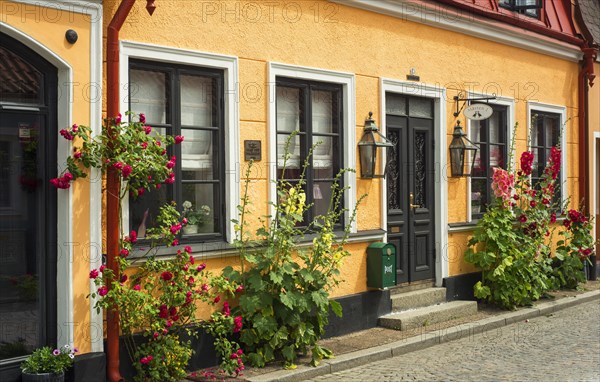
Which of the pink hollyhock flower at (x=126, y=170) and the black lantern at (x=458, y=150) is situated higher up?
the black lantern at (x=458, y=150)

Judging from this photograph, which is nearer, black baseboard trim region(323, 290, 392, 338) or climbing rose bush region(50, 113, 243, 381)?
climbing rose bush region(50, 113, 243, 381)

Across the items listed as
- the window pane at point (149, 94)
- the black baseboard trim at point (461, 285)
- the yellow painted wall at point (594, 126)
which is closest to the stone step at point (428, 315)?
the black baseboard trim at point (461, 285)

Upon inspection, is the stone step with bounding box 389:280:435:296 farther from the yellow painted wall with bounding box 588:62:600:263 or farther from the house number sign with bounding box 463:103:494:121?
the yellow painted wall with bounding box 588:62:600:263

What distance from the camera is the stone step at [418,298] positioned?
10.3m

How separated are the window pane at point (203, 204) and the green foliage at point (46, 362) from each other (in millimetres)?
1904

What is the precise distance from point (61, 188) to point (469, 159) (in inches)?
267

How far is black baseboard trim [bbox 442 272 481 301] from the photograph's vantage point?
1129 centimetres

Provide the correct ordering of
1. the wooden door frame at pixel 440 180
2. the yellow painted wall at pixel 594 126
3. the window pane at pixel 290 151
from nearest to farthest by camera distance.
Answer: the window pane at pixel 290 151
the wooden door frame at pixel 440 180
the yellow painted wall at pixel 594 126

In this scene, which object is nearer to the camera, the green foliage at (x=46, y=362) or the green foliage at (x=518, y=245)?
the green foliage at (x=46, y=362)

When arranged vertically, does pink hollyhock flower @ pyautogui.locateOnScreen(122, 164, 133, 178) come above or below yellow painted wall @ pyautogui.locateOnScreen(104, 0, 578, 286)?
below

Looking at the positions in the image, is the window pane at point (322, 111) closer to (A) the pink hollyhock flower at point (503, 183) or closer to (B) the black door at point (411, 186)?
(B) the black door at point (411, 186)

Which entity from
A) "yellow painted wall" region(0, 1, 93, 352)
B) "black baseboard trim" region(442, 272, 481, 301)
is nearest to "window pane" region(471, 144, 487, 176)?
"black baseboard trim" region(442, 272, 481, 301)

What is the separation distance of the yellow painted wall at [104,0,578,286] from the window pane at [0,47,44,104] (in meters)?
0.93

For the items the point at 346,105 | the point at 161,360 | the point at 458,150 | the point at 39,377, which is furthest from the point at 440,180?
the point at 39,377
